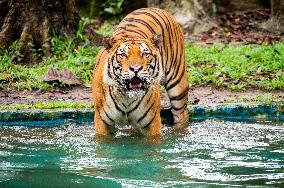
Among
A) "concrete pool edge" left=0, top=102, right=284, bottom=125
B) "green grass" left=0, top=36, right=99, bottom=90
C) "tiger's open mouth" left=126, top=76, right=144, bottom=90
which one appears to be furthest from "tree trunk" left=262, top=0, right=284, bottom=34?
"tiger's open mouth" left=126, top=76, right=144, bottom=90

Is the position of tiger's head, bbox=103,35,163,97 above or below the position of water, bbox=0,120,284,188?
above

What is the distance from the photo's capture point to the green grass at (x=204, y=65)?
29.0 ft

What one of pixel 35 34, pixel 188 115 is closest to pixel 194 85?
pixel 188 115

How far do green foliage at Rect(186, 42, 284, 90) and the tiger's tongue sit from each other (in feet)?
9.93

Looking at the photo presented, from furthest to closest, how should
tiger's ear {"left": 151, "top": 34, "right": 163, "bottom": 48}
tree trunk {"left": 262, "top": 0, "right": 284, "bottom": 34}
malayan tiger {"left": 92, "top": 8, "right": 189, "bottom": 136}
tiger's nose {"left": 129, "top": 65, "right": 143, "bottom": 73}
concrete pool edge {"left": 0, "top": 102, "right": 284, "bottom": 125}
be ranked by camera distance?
tree trunk {"left": 262, "top": 0, "right": 284, "bottom": 34} < concrete pool edge {"left": 0, "top": 102, "right": 284, "bottom": 125} < tiger's ear {"left": 151, "top": 34, "right": 163, "bottom": 48} < malayan tiger {"left": 92, "top": 8, "right": 189, "bottom": 136} < tiger's nose {"left": 129, "top": 65, "right": 143, "bottom": 73}

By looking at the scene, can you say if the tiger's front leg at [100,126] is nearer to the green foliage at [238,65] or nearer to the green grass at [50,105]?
the green grass at [50,105]

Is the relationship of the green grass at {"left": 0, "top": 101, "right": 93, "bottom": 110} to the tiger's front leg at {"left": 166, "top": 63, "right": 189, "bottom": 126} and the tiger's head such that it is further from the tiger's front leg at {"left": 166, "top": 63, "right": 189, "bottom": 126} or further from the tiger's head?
the tiger's head

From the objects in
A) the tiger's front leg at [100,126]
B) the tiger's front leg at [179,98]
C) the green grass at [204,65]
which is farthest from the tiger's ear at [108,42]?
the green grass at [204,65]

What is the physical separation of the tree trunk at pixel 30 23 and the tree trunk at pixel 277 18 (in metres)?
3.76

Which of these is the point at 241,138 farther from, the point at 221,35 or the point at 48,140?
the point at 221,35

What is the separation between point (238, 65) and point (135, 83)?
3.93 meters

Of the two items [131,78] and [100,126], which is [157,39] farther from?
[100,126]

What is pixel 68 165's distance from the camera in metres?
5.22

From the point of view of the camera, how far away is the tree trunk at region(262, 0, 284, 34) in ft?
38.5
